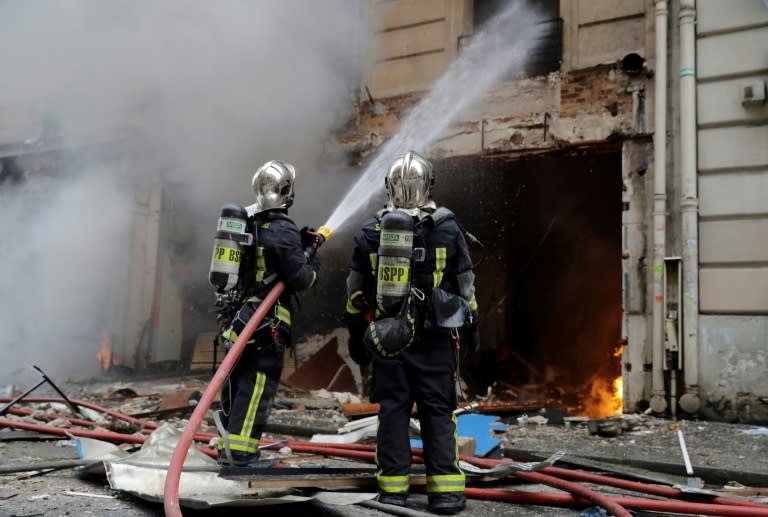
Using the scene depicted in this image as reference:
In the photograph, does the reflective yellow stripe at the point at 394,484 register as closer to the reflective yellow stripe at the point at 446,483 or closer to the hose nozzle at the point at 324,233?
the reflective yellow stripe at the point at 446,483

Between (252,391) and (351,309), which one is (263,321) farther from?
(351,309)

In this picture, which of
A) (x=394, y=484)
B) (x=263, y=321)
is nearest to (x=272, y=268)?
(x=263, y=321)

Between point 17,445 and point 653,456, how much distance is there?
4.40 m

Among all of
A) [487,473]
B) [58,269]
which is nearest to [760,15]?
[487,473]

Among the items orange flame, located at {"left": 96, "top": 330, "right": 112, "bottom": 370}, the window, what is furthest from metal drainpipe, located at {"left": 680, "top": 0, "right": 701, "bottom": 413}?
orange flame, located at {"left": 96, "top": 330, "right": 112, "bottom": 370}

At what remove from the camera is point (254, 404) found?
353cm

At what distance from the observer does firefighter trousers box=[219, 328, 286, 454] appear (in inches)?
137

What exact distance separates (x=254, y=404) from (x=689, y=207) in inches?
169

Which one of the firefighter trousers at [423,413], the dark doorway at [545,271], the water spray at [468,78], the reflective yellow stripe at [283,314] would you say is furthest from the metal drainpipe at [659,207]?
the reflective yellow stripe at [283,314]

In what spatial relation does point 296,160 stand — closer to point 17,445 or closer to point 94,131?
point 94,131

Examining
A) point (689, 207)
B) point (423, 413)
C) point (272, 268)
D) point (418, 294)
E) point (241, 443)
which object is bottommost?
point (241, 443)

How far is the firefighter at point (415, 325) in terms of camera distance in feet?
10.1

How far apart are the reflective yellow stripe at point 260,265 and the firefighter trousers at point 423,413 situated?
0.88 m

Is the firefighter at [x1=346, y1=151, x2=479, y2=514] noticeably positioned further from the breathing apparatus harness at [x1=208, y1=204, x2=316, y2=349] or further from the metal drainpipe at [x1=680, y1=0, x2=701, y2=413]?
the metal drainpipe at [x1=680, y1=0, x2=701, y2=413]
